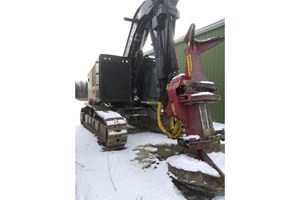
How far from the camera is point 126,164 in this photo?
8.10 ft

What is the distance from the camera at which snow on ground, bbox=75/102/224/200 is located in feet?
5.85

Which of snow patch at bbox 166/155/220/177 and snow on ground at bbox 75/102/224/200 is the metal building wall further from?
snow patch at bbox 166/155/220/177

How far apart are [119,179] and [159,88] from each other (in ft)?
4.48

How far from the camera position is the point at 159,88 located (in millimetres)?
2979

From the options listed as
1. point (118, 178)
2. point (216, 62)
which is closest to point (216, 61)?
point (216, 62)

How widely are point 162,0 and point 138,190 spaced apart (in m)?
2.41

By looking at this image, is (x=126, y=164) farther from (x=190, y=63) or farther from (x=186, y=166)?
(x=190, y=63)

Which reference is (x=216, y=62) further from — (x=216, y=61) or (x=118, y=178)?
(x=118, y=178)

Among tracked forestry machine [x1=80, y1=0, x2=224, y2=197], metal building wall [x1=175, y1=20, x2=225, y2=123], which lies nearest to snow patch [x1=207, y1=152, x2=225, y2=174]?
tracked forestry machine [x1=80, y1=0, x2=224, y2=197]

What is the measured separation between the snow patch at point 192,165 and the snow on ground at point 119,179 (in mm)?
191

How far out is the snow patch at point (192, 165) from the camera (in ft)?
5.76

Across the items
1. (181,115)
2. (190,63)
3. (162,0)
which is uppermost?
(162,0)

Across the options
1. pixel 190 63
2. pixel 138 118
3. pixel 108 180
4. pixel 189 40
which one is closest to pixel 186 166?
pixel 108 180

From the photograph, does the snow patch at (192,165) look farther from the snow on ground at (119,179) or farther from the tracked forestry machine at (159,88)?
the snow on ground at (119,179)
